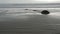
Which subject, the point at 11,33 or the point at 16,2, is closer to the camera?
the point at 11,33

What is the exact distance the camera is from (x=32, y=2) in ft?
10.9

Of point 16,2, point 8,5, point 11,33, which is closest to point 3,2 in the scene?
point 8,5

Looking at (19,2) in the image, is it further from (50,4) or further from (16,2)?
(50,4)

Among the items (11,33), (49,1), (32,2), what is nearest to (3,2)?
(32,2)

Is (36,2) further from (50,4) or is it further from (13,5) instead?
(13,5)

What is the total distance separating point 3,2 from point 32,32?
2314 millimetres

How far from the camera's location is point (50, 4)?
3240mm

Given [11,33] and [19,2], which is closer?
[11,33]

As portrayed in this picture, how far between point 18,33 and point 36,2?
2.33 metres

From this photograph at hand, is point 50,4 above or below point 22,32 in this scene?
above

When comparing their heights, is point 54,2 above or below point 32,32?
above

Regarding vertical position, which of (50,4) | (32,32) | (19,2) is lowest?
(32,32)

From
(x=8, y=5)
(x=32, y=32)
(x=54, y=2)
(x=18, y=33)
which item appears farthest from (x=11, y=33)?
(x=54, y=2)

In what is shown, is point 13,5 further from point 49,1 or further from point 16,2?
point 49,1
